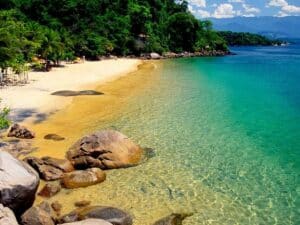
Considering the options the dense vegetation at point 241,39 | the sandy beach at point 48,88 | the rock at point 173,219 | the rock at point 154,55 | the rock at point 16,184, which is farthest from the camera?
the dense vegetation at point 241,39

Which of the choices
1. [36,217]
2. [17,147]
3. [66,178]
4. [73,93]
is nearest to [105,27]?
[73,93]

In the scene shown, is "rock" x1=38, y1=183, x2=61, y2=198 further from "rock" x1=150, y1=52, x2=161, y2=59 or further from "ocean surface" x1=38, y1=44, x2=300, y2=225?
"rock" x1=150, y1=52, x2=161, y2=59

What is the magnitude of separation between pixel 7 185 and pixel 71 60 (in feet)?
157

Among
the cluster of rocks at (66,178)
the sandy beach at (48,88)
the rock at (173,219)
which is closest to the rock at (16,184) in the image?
the cluster of rocks at (66,178)

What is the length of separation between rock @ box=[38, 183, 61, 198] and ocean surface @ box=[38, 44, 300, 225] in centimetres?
51

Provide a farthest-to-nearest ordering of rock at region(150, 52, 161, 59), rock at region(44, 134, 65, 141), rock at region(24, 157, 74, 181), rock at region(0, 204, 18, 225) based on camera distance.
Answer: rock at region(150, 52, 161, 59)
rock at region(44, 134, 65, 141)
rock at region(24, 157, 74, 181)
rock at region(0, 204, 18, 225)

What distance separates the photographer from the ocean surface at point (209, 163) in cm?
1402

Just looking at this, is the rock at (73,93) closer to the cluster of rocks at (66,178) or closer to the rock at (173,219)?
the cluster of rocks at (66,178)

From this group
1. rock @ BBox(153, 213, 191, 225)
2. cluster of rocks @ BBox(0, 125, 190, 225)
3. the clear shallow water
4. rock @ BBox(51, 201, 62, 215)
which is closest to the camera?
cluster of rocks @ BBox(0, 125, 190, 225)

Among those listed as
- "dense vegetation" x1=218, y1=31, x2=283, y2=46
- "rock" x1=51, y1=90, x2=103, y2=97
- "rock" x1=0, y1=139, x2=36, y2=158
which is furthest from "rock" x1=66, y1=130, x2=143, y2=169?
"dense vegetation" x1=218, y1=31, x2=283, y2=46

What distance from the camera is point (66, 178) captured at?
15812mm

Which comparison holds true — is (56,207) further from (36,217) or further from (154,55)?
(154,55)

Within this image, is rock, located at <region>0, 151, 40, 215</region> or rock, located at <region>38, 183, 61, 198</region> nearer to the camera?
rock, located at <region>0, 151, 40, 215</region>

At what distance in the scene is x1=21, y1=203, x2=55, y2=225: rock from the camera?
11.9 metres
